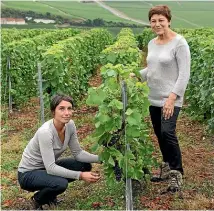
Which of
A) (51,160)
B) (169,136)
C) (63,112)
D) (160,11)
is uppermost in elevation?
(160,11)

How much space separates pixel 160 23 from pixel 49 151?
1.69 metres

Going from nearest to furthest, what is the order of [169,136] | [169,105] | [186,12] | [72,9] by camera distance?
[169,105] < [169,136] < [186,12] < [72,9]

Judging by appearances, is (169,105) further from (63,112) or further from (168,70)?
(63,112)

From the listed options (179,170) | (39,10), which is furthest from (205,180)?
(39,10)

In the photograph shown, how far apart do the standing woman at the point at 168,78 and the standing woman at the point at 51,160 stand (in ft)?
2.69

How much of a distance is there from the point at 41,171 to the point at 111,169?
0.68 m

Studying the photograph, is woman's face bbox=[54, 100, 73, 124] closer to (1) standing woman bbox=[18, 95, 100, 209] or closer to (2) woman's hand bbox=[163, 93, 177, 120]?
(1) standing woman bbox=[18, 95, 100, 209]

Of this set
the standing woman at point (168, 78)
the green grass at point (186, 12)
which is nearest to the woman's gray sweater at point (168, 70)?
the standing woman at point (168, 78)

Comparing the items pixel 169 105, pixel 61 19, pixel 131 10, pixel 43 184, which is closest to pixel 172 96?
pixel 169 105

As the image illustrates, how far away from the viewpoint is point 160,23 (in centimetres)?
489

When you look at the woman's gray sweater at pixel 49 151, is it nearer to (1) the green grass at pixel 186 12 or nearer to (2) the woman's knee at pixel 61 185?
(2) the woman's knee at pixel 61 185

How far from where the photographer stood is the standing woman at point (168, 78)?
487 centimetres

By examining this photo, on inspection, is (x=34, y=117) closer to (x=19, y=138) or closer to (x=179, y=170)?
(x=19, y=138)

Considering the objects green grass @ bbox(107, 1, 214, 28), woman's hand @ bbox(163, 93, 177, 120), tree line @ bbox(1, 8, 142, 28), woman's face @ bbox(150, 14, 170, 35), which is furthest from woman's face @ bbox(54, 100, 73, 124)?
tree line @ bbox(1, 8, 142, 28)
